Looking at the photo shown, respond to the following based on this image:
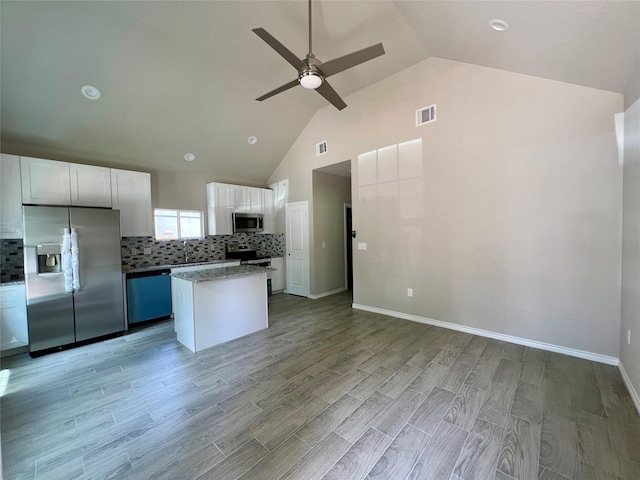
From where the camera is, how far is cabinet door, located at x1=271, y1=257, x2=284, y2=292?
20.1ft

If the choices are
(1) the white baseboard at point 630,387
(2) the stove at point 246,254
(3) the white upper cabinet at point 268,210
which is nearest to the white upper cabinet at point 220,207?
(2) the stove at point 246,254

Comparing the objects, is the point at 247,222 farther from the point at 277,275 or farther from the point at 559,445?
the point at 559,445

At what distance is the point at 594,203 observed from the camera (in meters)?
2.76

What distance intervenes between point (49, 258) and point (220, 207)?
9.30 ft

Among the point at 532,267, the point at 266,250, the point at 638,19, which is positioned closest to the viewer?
the point at 638,19

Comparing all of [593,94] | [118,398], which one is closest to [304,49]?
[593,94]

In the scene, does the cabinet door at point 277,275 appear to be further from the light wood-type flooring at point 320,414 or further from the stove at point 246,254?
the light wood-type flooring at point 320,414

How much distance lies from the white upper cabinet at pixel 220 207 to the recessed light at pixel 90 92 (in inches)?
91.5

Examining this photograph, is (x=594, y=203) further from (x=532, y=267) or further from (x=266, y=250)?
(x=266, y=250)

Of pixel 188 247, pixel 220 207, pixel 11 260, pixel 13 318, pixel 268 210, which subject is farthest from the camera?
pixel 268 210

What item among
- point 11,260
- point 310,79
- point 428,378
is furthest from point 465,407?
point 11,260

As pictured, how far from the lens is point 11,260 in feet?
11.8

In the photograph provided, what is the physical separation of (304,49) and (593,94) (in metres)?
3.42

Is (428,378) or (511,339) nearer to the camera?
(428,378)
